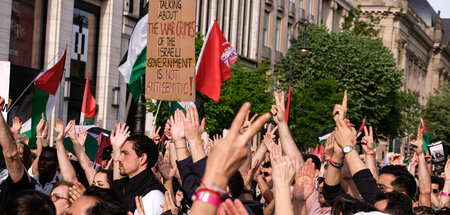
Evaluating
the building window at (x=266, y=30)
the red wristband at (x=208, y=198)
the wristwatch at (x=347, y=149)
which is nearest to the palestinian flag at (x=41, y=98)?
the wristwatch at (x=347, y=149)

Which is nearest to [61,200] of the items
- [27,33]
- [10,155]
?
[10,155]

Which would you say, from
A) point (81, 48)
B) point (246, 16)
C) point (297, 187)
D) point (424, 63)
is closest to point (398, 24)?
point (424, 63)

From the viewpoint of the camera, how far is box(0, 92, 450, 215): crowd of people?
3.11m

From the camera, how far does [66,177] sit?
21.4ft

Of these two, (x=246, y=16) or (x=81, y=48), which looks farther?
(x=246, y=16)

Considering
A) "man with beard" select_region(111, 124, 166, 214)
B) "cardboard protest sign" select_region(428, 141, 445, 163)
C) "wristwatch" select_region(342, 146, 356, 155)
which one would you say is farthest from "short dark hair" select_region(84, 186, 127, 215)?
"cardboard protest sign" select_region(428, 141, 445, 163)

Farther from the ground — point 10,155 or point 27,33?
point 27,33

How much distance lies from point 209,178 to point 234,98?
23165 millimetres

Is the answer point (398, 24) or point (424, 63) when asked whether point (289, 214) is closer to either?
point (398, 24)

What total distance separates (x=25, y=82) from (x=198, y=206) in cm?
1999

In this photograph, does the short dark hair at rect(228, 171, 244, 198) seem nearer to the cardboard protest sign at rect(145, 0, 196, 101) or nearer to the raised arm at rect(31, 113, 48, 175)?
the raised arm at rect(31, 113, 48, 175)

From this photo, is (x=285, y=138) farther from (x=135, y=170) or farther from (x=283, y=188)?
(x=283, y=188)

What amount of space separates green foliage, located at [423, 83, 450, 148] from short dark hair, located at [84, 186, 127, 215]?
51.5 metres

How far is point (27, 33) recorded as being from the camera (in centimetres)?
2291
